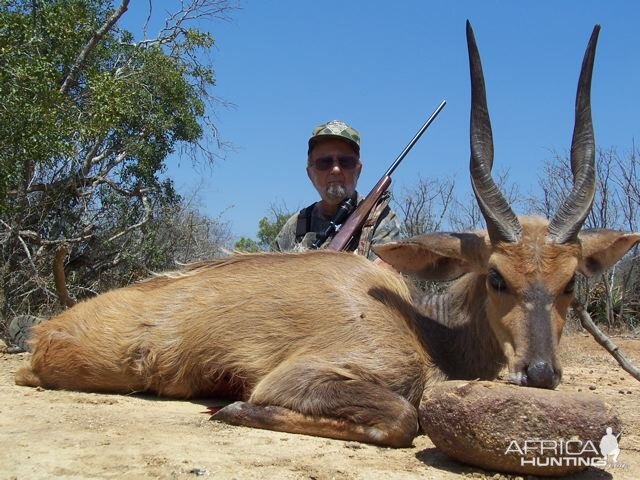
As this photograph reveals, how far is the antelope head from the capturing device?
4.30 metres

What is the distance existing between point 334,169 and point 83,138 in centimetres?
386

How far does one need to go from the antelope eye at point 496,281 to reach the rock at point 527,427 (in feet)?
3.26

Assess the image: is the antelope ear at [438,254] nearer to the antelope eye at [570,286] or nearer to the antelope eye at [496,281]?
the antelope eye at [496,281]

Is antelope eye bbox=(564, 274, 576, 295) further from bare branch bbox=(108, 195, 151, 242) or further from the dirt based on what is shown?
bare branch bbox=(108, 195, 151, 242)

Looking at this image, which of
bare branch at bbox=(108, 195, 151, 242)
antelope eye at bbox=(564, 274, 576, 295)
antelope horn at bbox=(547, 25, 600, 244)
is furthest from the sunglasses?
bare branch at bbox=(108, 195, 151, 242)

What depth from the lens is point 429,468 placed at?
3.88 meters

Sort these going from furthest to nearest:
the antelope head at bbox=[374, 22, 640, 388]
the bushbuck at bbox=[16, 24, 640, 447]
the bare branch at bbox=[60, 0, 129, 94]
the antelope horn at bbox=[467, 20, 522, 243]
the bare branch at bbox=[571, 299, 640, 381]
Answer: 1. the bare branch at bbox=[60, 0, 129, 94]
2. the bare branch at bbox=[571, 299, 640, 381]
3. the antelope horn at bbox=[467, 20, 522, 243]
4. the bushbuck at bbox=[16, 24, 640, 447]
5. the antelope head at bbox=[374, 22, 640, 388]

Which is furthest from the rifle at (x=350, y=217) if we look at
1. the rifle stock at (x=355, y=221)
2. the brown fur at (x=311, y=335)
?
the brown fur at (x=311, y=335)

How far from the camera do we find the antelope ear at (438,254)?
513cm

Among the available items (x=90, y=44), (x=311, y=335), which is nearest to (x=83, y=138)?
(x=90, y=44)

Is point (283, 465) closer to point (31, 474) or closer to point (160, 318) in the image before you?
point (31, 474)

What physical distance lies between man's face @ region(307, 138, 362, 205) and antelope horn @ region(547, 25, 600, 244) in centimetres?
349

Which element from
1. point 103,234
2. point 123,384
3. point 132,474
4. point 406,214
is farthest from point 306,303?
point 406,214

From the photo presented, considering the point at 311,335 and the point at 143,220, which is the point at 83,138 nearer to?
the point at 143,220
